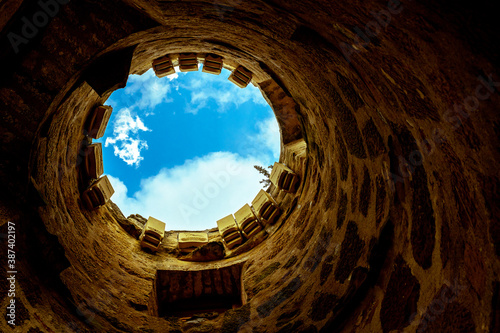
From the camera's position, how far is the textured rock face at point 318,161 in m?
1.62

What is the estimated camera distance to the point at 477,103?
135 centimetres

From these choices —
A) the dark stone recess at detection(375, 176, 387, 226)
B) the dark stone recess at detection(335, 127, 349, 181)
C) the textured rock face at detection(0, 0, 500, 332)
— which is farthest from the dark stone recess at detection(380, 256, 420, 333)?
the dark stone recess at detection(335, 127, 349, 181)

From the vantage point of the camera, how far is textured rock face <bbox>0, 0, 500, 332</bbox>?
162 centimetres

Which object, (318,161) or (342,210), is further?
(318,161)

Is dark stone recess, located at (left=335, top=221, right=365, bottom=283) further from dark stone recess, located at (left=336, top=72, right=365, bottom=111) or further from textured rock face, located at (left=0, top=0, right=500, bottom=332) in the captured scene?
dark stone recess, located at (left=336, top=72, right=365, bottom=111)

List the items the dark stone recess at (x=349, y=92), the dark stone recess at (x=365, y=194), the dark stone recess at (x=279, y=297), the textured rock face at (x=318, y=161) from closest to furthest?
the textured rock face at (x=318, y=161) → the dark stone recess at (x=349, y=92) → the dark stone recess at (x=365, y=194) → the dark stone recess at (x=279, y=297)

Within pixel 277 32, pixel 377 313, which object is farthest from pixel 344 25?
pixel 377 313

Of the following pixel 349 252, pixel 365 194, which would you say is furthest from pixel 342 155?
pixel 349 252

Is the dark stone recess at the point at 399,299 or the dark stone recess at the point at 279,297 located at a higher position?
the dark stone recess at the point at 279,297

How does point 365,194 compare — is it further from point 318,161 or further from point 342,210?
point 318,161

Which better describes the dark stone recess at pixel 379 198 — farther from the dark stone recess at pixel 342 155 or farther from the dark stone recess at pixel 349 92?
the dark stone recess at pixel 349 92

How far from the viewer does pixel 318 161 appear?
14.5 feet

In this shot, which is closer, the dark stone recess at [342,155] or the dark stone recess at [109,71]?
the dark stone recess at [109,71]

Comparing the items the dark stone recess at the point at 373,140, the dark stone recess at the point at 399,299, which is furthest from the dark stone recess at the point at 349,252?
the dark stone recess at the point at 373,140
